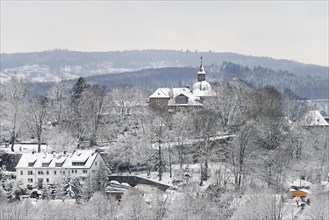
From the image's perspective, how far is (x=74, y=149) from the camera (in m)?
57.0

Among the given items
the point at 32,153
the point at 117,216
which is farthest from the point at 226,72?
the point at 117,216

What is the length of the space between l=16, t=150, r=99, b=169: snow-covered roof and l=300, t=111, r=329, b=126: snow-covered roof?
20.7 meters

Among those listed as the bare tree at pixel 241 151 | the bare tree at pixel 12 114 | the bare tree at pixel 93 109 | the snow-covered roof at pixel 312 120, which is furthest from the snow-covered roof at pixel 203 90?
the bare tree at pixel 12 114

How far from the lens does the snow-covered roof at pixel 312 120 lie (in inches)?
2527

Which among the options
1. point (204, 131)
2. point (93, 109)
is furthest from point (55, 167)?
point (204, 131)

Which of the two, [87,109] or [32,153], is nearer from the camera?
[32,153]

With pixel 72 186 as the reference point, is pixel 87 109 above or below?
above

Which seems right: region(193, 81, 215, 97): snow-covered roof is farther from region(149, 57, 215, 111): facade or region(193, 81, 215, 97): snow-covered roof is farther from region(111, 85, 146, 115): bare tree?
region(111, 85, 146, 115): bare tree

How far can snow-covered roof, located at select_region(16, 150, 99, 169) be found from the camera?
5303cm

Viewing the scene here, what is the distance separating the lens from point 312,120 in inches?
2559

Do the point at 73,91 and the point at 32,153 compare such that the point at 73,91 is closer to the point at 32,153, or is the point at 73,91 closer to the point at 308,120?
the point at 32,153

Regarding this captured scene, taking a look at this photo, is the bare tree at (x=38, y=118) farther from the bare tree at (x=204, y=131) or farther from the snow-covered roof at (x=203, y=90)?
the snow-covered roof at (x=203, y=90)

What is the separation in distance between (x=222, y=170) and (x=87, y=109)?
51.8ft

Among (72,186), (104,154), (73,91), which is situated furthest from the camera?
(73,91)
